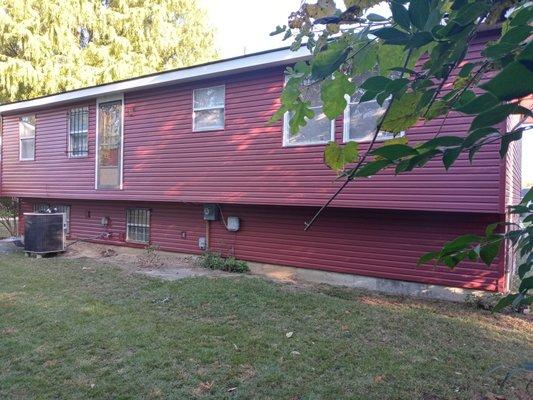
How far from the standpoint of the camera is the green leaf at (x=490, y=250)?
1061mm

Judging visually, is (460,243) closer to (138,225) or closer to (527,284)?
(527,284)

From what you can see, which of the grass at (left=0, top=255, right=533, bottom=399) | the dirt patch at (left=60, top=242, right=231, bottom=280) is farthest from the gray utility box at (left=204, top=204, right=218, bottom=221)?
the grass at (left=0, top=255, right=533, bottom=399)

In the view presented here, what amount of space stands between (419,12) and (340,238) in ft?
24.6

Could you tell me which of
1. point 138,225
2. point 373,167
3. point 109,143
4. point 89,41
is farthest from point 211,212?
point 89,41

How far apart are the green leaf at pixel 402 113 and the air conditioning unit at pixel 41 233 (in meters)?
11.0

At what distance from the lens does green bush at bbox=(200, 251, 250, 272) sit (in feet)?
28.3

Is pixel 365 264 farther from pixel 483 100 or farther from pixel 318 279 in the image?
pixel 483 100

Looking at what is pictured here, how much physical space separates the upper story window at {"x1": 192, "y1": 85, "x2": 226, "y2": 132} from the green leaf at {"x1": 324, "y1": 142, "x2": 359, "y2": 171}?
25.9 feet

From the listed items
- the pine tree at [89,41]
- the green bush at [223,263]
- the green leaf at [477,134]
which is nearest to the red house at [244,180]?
the green bush at [223,263]

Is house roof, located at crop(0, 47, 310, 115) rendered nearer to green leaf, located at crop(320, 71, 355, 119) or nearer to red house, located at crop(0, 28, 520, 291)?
red house, located at crop(0, 28, 520, 291)

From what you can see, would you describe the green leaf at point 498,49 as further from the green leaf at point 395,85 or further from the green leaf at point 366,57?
the green leaf at point 366,57

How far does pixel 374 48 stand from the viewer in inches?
41.4

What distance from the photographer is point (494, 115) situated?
0.66m

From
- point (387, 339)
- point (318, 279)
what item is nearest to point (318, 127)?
point (318, 279)
